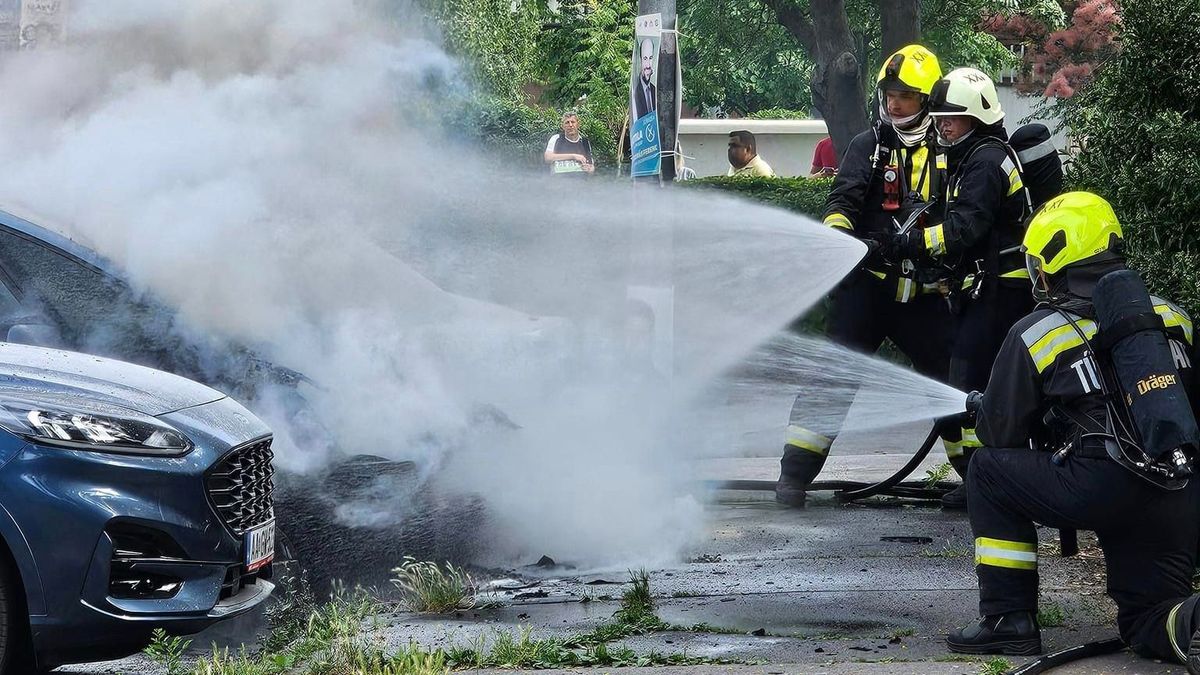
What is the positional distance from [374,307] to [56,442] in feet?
8.29

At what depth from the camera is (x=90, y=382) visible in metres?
4.73

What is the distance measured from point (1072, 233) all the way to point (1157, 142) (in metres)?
1.05

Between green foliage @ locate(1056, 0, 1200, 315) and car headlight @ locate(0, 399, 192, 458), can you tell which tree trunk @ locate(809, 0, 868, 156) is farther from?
car headlight @ locate(0, 399, 192, 458)

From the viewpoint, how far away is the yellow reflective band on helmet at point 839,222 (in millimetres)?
6875

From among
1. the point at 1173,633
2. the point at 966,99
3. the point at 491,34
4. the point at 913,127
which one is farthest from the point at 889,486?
the point at 491,34

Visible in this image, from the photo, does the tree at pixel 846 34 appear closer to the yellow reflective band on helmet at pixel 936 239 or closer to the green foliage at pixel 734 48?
the green foliage at pixel 734 48

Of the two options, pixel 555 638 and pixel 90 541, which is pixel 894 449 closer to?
pixel 555 638

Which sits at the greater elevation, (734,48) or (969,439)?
(734,48)

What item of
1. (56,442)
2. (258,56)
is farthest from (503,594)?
(258,56)

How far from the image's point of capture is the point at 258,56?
7.95 metres

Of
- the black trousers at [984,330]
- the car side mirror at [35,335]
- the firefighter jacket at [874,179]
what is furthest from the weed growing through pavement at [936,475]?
the car side mirror at [35,335]

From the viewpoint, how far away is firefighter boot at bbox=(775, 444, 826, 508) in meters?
7.19

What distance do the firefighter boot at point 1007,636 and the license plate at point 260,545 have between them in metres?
2.23

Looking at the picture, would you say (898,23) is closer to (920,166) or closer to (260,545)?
(920,166)
